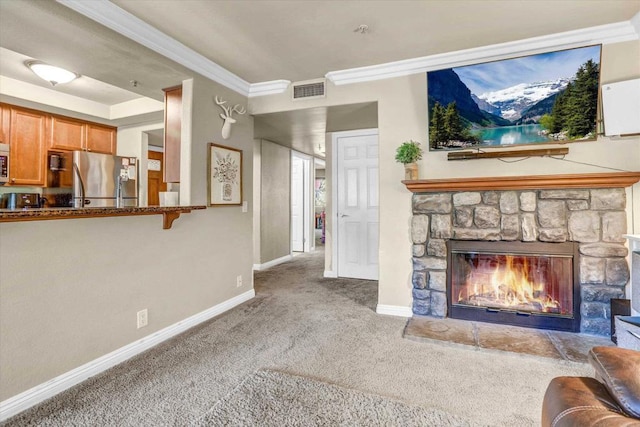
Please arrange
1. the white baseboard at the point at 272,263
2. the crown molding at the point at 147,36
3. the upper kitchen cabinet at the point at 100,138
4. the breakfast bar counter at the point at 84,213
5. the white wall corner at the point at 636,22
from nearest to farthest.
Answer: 1. the breakfast bar counter at the point at 84,213
2. the crown molding at the point at 147,36
3. the white wall corner at the point at 636,22
4. the upper kitchen cabinet at the point at 100,138
5. the white baseboard at the point at 272,263

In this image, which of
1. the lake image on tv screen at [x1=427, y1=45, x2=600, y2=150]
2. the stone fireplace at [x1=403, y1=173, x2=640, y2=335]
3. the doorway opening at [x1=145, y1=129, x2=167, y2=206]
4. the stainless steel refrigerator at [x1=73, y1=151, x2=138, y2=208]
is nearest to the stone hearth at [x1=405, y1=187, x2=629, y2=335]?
the stone fireplace at [x1=403, y1=173, x2=640, y2=335]

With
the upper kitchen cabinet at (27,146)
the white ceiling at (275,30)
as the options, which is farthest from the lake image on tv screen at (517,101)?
the upper kitchen cabinet at (27,146)

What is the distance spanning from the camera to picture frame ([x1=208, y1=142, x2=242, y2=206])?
10.2ft

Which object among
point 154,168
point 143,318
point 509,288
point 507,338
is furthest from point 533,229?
point 154,168

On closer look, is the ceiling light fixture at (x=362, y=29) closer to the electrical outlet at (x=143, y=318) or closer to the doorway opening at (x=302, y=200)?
the electrical outlet at (x=143, y=318)

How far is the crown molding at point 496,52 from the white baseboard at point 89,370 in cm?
276

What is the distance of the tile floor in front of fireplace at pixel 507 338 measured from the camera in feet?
7.55

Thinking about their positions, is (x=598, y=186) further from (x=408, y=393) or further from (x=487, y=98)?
(x=408, y=393)

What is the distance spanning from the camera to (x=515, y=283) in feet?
9.34

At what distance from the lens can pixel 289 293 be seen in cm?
392

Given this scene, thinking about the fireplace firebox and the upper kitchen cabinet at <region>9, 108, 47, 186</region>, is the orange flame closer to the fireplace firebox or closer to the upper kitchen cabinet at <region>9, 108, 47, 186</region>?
the fireplace firebox

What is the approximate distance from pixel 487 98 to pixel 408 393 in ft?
7.94

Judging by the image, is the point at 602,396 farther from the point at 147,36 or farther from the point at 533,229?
the point at 147,36

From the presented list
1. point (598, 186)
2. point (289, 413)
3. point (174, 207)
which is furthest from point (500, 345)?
point (174, 207)
